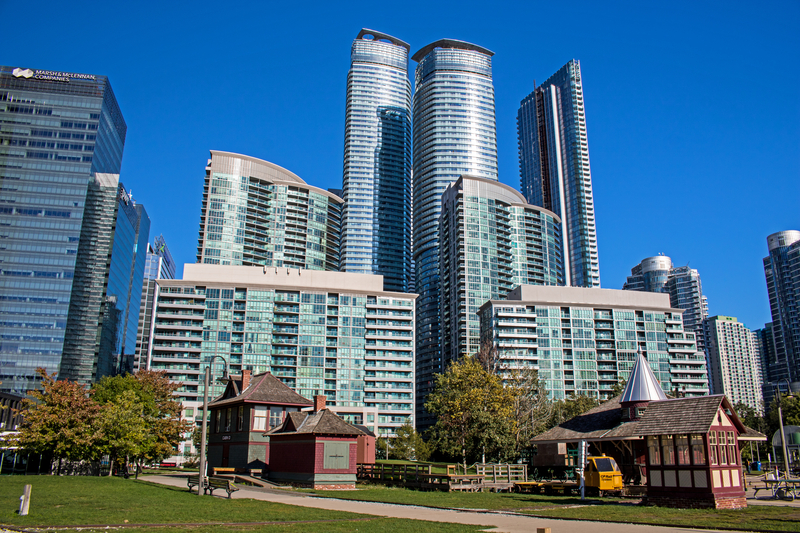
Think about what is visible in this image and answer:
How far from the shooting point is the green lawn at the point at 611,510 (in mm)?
18656

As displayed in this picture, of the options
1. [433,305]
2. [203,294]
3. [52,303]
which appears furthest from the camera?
[433,305]

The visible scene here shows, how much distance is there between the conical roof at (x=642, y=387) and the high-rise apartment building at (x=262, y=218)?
122791 mm

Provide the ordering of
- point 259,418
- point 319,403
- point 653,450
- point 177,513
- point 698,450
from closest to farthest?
point 177,513, point 698,450, point 653,450, point 319,403, point 259,418

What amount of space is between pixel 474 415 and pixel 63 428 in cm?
3181

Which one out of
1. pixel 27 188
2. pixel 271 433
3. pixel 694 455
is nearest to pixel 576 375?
pixel 271 433

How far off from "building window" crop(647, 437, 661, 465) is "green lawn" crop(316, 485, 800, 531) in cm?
211

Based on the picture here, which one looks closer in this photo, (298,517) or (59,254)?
(298,517)

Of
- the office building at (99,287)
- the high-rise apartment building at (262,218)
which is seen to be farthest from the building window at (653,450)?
the office building at (99,287)

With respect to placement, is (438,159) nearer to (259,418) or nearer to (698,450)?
(259,418)

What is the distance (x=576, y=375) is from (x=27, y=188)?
464 ft

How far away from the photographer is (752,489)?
38438mm

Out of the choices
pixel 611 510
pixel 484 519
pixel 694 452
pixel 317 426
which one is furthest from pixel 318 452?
pixel 694 452

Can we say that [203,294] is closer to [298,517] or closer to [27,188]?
[27,188]

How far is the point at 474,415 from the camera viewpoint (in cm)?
5131
